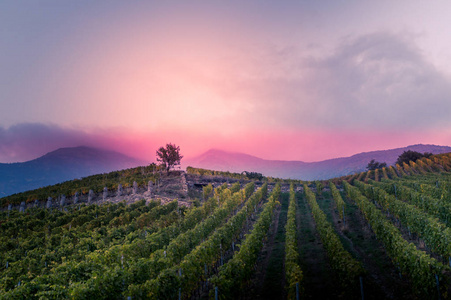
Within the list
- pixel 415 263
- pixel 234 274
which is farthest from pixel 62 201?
pixel 415 263

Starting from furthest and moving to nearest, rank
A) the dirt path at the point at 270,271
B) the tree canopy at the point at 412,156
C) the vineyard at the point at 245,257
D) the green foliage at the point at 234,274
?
the tree canopy at the point at 412,156, the dirt path at the point at 270,271, the vineyard at the point at 245,257, the green foliage at the point at 234,274

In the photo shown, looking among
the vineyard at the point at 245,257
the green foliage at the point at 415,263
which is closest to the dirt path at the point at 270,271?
the vineyard at the point at 245,257

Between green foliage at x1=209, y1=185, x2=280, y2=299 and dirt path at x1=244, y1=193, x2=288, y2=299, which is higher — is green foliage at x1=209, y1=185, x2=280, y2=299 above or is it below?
above

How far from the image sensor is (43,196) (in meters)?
53.0

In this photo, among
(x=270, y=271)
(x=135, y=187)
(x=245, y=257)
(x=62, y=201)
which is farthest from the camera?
(x=135, y=187)

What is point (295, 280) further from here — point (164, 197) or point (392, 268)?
point (164, 197)

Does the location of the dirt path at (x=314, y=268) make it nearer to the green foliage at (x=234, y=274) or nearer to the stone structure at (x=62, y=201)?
the green foliage at (x=234, y=274)

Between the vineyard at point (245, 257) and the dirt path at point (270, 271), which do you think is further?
the dirt path at point (270, 271)

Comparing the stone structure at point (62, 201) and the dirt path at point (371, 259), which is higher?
the stone structure at point (62, 201)

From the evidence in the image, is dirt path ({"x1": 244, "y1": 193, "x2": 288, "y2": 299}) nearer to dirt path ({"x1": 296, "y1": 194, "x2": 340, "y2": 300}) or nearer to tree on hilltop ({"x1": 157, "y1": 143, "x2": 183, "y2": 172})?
dirt path ({"x1": 296, "y1": 194, "x2": 340, "y2": 300})

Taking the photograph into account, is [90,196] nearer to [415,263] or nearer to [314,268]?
[314,268]

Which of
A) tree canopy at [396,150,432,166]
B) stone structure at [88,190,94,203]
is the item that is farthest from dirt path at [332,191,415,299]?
tree canopy at [396,150,432,166]

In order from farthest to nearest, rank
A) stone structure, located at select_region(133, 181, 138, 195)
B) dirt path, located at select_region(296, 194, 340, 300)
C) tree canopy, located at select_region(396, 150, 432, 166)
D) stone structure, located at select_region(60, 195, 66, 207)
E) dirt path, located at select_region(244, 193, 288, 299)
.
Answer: tree canopy, located at select_region(396, 150, 432, 166) < stone structure, located at select_region(133, 181, 138, 195) < stone structure, located at select_region(60, 195, 66, 207) < dirt path, located at select_region(244, 193, 288, 299) < dirt path, located at select_region(296, 194, 340, 300)

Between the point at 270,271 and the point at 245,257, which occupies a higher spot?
the point at 245,257
